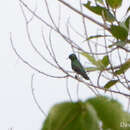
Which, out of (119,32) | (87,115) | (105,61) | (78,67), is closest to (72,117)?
(87,115)

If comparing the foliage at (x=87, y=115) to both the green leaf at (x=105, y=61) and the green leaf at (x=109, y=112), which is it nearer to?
the green leaf at (x=109, y=112)

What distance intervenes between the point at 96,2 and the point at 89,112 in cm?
131

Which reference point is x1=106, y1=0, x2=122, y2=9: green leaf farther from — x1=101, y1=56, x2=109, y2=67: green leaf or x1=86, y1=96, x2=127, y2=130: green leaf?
x1=86, y1=96, x2=127, y2=130: green leaf

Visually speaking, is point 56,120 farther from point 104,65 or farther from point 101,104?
point 104,65

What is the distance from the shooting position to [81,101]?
37 centimetres

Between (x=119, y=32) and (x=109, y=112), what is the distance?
1.04 m

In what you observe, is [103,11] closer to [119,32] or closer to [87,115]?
[119,32]

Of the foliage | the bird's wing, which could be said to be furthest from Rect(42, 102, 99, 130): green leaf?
the bird's wing

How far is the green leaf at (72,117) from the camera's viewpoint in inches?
13.6

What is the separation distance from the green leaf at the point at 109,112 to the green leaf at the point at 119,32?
1013 mm

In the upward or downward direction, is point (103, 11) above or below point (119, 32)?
above

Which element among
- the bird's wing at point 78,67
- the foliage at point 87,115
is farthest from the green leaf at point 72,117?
the bird's wing at point 78,67

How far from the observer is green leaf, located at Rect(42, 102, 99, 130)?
0.34 meters

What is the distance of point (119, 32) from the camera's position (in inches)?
53.3
